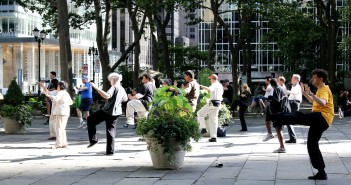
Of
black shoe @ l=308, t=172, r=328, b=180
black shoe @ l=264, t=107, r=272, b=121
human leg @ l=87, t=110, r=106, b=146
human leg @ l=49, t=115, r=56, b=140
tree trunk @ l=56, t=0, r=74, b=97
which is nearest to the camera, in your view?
black shoe @ l=308, t=172, r=328, b=180

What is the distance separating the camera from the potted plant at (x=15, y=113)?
2088 cm

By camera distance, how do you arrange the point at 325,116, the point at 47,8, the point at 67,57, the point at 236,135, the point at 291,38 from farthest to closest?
the point at 47,8 < the point at 291,38 < the point at 67,57 < the point at 236,135 < the point at 325,116

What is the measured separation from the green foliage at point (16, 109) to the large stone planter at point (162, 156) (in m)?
10.1

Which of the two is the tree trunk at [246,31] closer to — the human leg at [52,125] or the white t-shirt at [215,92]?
the white t-shirt at [215,92]

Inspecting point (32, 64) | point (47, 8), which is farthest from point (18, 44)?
point (47, 8)

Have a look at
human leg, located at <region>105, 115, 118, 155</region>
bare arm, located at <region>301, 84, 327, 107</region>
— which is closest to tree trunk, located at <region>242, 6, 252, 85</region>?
human leg, located at <region>105, 115, 118, 155</region>

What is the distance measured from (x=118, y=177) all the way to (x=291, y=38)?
80.7 feet

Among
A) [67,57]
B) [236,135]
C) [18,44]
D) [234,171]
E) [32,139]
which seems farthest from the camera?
[18,44]

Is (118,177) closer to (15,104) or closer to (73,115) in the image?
(15,104)

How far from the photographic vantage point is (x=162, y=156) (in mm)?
11688

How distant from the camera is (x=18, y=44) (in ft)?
281

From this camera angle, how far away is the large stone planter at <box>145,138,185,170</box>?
38.4 feet

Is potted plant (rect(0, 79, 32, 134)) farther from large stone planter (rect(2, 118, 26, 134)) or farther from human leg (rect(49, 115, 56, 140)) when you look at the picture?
human leg (rect(49, 115, 56, 140))

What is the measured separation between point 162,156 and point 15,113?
10378 mm
